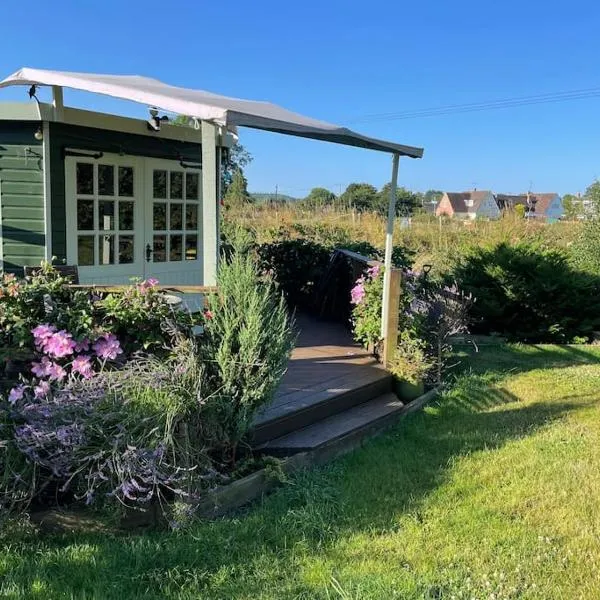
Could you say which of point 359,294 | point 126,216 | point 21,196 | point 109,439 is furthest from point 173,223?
point 109,439

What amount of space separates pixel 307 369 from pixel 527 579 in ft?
9.16

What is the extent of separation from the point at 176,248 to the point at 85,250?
1.15 meters

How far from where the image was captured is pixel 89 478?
2.46m

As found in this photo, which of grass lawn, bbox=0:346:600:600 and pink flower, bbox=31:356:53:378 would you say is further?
pink flower, bbox=31:356:53:378

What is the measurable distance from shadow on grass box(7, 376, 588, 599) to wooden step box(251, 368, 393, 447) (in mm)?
422

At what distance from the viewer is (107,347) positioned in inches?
120

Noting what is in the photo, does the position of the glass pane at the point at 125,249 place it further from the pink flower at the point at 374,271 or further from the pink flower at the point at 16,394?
the pink flower at the point at 16,394

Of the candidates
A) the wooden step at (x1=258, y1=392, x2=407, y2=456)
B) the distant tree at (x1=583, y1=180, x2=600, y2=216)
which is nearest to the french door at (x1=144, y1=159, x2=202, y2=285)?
the wooden step at (x1=258, y1=392, x2=407, y2=456)

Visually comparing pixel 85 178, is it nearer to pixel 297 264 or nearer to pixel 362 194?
pixel 297 264

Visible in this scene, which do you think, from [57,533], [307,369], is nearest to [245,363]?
[57,533]

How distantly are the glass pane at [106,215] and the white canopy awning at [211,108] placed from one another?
1414 mm

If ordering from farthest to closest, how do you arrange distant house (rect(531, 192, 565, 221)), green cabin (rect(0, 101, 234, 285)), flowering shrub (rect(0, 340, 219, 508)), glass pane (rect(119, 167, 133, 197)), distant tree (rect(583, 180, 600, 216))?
distant house (rect(531, 192, 565, 221)) → distant tree (rect(583, 180, 600, 216)) → glass pane (rect(119, 167, 133, 197)) → green cabin (rect(0, 101, 234, 285)) → flowering shrub (rect(0, 340, 219, 508))

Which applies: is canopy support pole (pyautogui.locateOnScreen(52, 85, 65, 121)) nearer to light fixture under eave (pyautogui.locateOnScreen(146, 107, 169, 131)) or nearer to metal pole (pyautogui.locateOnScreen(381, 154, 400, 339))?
light fixture under eave (pyautogui.locateOnScreen(146, 107, 169, 131))

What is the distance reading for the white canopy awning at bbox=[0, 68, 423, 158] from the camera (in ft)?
9.61
